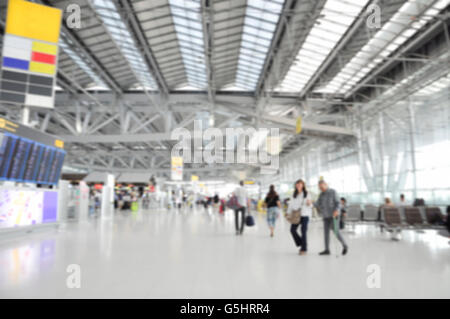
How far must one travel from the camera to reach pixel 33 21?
30.7ft

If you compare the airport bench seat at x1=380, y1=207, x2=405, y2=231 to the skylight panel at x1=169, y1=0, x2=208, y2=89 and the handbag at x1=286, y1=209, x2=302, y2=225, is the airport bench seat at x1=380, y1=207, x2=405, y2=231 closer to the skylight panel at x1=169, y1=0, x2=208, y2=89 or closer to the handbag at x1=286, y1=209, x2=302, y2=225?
the handbag at x1=286, y1=209, x2=302, y2=225

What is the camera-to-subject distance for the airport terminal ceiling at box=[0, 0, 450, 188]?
12047mm

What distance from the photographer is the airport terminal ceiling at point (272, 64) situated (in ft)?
39.5

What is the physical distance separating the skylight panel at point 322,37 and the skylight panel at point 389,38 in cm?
Answer: 162

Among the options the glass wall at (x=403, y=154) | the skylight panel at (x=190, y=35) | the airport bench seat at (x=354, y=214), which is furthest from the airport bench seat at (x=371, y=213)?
the skylight panel at (x=190, y=35)

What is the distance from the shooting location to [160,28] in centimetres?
1366

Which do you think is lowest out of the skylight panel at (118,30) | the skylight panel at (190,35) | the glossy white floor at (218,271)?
the glossy white floor at (218,271)

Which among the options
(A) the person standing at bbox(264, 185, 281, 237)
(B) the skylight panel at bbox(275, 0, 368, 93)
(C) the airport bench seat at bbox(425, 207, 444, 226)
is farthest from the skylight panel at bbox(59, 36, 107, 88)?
(C) the airport bench seat at bbox(425, 207, 444, 226)

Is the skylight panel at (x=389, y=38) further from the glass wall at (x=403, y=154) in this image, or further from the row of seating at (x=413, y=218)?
the row of seating at (x=413, y=218)

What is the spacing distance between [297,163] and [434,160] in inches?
1004
